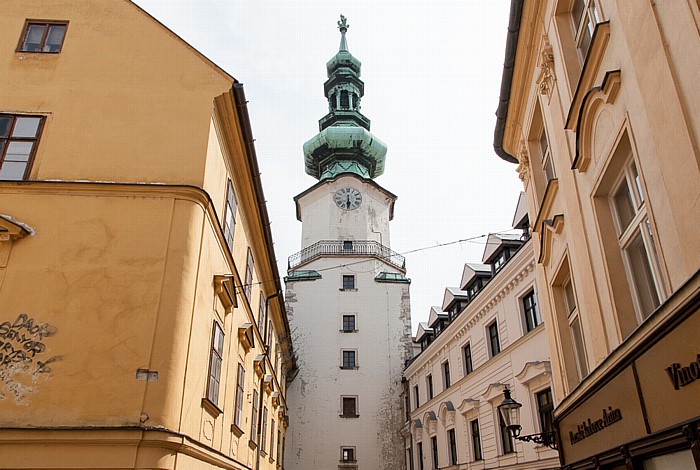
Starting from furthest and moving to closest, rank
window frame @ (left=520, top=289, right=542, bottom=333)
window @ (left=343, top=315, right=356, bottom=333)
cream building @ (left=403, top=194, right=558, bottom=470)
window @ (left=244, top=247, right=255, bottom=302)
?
window @ (left=343, top=315, right=356, bottom=333) → window frame @ (left=520, top=289, right=542, bottom=333) → cream building @ (left=403, top=194, right=558, bottom=470) → window @ (left=244, top=247, right=255, bottom=302)

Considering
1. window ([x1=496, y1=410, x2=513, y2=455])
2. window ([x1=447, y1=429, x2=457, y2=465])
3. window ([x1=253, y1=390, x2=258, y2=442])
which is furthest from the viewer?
window ([x1=447, y1=429, x2=457, y2=465])

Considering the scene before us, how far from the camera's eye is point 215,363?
1027cm

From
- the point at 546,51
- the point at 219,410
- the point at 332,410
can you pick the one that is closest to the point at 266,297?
the point at 219,410

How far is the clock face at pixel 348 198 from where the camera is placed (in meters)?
38.2

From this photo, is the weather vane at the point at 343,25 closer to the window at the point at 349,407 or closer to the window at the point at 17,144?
the window at the point at 349,407

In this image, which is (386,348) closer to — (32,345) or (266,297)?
(266,297)

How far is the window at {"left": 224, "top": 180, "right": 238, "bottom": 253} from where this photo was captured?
11281mm

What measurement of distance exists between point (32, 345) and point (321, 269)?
91.3 ft

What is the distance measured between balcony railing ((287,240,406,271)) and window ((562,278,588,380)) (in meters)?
26.1

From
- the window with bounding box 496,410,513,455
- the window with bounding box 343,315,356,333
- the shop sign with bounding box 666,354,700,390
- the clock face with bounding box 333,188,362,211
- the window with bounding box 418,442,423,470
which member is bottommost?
the shop sign with bounding box 666,354,700,390

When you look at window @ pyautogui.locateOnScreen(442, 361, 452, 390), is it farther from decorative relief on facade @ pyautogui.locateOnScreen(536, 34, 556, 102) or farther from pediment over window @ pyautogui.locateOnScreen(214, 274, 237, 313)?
decorative relief on facade @ pyautogui.locateOnScreen(536, 34, 556, 102)

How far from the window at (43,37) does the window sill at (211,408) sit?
7076 millimetres

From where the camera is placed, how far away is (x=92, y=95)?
1016cm

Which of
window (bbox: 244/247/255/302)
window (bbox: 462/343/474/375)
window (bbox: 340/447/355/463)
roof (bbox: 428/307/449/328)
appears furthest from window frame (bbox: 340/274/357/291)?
window (bbox: 244/247/255/302)
